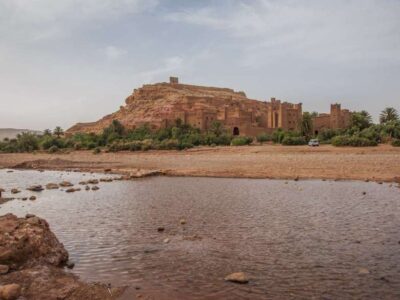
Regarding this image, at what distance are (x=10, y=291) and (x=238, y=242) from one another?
468 cm

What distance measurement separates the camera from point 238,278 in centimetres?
628

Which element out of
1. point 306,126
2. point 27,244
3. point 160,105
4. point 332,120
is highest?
point 160,105

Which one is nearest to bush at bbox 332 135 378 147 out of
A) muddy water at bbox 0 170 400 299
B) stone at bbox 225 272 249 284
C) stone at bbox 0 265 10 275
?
muddy water at bbox 0 170 400 299

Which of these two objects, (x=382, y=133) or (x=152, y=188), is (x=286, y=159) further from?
(x=382, y=133)

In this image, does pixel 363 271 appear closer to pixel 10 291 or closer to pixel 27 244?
pixel 10 291

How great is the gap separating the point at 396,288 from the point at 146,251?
180 inches

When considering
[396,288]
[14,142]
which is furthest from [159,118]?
[396,288]

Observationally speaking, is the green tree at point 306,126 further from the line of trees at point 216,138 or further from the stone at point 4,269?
the stone at point 4,269

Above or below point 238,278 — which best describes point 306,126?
above

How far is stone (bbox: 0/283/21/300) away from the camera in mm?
5527

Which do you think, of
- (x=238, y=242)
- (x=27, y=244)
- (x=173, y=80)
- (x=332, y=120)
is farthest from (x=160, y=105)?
(x=27, y=244)

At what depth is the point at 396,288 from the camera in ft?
19.5

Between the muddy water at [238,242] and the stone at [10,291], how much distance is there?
1.20 metres

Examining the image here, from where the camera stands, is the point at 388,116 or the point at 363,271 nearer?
the point at 363,271
